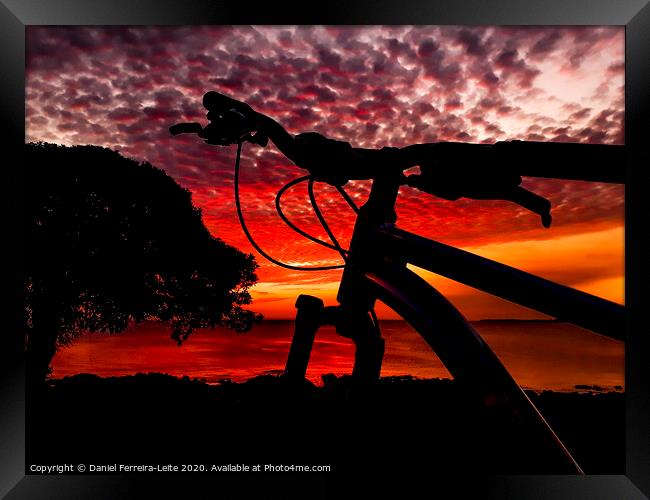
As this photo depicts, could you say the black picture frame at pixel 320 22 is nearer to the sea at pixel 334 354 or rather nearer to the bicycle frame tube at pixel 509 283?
the sea at pixel 334 354

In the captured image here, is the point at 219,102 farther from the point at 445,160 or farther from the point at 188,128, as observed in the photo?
the point at 445,160

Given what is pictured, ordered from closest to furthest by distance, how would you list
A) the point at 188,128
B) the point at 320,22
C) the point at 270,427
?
the point at 188,128 → the point at 320,22 → the point at 270,427

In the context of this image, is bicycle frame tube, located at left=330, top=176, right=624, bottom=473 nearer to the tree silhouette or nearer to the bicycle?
the bicycle

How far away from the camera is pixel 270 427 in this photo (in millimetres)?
1974

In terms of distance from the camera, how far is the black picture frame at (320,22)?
176 centimetres

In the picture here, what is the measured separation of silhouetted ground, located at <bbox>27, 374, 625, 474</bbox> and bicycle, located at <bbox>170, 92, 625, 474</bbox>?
50cm

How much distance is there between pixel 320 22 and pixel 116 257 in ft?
6.76

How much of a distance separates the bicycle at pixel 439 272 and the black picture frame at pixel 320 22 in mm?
813

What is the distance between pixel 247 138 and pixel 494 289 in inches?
28.8

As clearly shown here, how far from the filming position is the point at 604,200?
6.37 ft

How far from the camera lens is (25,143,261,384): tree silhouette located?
2537 millimetres

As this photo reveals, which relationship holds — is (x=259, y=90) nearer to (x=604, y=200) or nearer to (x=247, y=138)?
(x=247, y=138)

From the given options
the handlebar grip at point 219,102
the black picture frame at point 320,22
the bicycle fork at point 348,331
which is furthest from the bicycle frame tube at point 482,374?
the black picture frame at point 320,22

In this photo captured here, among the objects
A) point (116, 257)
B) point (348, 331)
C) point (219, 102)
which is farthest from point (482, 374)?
point (116, 257)
